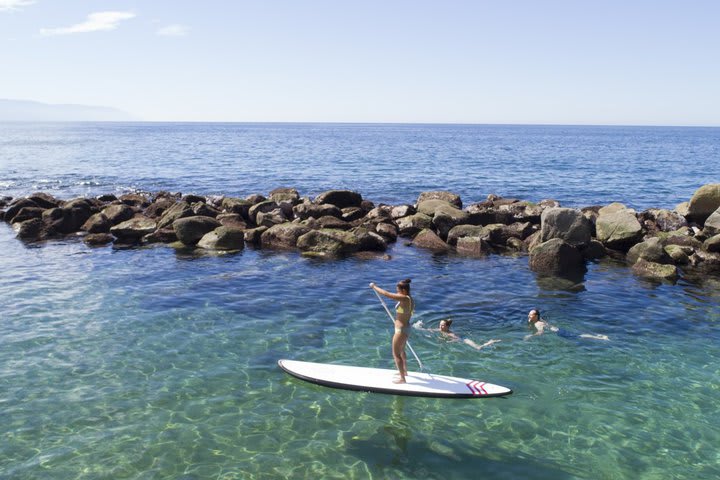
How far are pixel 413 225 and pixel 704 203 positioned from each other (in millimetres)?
15678

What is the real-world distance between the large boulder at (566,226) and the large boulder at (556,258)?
113 cm

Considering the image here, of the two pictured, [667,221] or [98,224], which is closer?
[667,221]

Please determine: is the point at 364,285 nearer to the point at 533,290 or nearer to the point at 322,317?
the point at 322,317

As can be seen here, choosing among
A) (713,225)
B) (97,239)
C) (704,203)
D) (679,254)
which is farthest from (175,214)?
(704,203)

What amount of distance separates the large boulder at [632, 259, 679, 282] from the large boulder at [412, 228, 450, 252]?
8711mm

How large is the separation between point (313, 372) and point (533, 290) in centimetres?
1129

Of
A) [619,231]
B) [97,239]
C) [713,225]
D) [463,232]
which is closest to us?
Result: [713,225]

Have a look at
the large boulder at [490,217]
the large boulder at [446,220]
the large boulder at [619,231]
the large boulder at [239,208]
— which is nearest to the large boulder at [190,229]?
the large boulder at [239,208]

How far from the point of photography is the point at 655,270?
75.5ft

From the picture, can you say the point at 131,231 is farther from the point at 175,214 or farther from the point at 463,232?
the point at 463,232

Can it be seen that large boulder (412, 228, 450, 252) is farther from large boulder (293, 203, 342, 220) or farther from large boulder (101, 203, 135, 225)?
large boulder (101, 203, 135, 225)

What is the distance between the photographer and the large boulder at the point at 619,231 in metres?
26.3

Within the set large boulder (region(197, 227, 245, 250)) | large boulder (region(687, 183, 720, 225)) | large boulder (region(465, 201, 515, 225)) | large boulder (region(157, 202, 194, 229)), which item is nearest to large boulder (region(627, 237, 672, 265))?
large boulder (region(687, 183, 720, 225))

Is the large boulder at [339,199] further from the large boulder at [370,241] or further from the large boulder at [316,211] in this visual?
the large boulder at [370,241]
